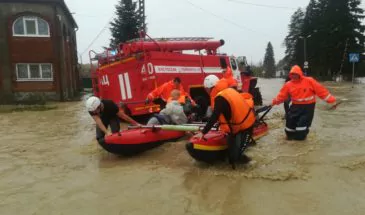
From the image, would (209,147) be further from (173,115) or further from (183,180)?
(173,115)

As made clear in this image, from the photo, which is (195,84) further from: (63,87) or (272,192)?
(63,87)

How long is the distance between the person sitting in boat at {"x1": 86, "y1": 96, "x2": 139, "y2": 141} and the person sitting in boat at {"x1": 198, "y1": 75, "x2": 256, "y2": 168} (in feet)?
6.75

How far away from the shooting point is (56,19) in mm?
23109

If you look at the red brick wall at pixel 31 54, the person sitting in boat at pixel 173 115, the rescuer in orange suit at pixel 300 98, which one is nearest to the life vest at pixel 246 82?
the rescuer in orange suit at pixel 300 98

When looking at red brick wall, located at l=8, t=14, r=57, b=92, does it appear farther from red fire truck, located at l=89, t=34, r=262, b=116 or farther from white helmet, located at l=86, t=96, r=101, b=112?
white helmet, located at l=86, t=96, r=101, b=112

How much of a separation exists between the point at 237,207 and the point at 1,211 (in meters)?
3.04

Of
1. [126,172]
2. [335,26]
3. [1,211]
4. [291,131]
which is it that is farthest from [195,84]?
[335,26]

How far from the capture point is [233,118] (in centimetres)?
629

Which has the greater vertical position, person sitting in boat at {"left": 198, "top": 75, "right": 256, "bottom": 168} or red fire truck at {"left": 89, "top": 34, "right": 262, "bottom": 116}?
red fire truck at {"left": 89, "top": 34, "right": 262, "bottom": 116}

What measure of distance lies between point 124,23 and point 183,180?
96.1 feet

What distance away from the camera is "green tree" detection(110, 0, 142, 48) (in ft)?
111

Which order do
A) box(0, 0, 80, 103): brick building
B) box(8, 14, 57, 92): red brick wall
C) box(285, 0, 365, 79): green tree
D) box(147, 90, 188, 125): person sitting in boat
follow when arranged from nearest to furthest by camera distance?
box(147, 90, 188, 125): person sitting in boat, box(0, 0, 80, 103): brick building, box(8, 14, 57, 92): red brick wall, box(285, 0, 365, 79): green tree

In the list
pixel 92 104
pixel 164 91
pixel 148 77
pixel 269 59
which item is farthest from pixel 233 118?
pixel 269 59

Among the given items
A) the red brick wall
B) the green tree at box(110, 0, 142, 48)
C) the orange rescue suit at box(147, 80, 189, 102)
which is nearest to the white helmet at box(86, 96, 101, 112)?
the orange rescue suit at box(147, 80, 189, 102)
